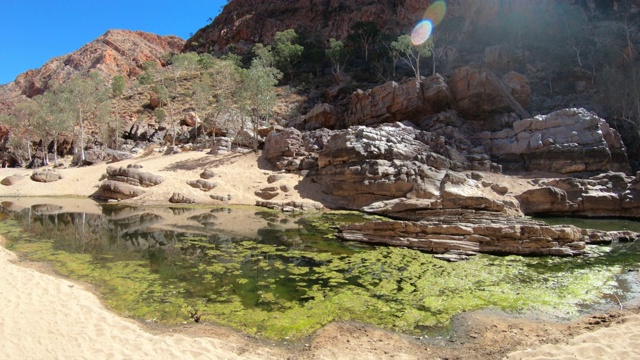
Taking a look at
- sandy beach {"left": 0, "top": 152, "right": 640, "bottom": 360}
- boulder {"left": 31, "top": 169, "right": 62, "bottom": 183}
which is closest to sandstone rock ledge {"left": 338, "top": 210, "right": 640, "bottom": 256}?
sandy beach {"left": 0, "top": 152, "right": 640, "bottom": 360}

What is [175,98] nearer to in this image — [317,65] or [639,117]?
[317,65]

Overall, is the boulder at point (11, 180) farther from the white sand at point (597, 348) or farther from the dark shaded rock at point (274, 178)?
the white sand at point (597, 348)

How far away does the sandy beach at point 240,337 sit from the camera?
622cm

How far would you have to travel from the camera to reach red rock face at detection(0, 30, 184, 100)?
3841 inches

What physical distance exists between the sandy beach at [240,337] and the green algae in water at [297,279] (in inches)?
21.5

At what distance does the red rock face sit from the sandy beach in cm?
10551

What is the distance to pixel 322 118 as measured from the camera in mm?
46344

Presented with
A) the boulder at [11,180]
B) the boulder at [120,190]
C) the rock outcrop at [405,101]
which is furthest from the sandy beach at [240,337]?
the rock outcrop at [405,101]

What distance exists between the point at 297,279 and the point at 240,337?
150 inches

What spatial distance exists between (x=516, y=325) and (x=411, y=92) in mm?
35634

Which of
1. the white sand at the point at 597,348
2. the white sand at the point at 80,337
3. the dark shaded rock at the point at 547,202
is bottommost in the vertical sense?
the white sand at the point at 597,348

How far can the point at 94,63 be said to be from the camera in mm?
100625

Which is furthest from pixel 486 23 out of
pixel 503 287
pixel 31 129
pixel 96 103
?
pixel 31 129

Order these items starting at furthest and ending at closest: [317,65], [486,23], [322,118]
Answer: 1. [486,23]
2. [317,65]
3. [322,118]
